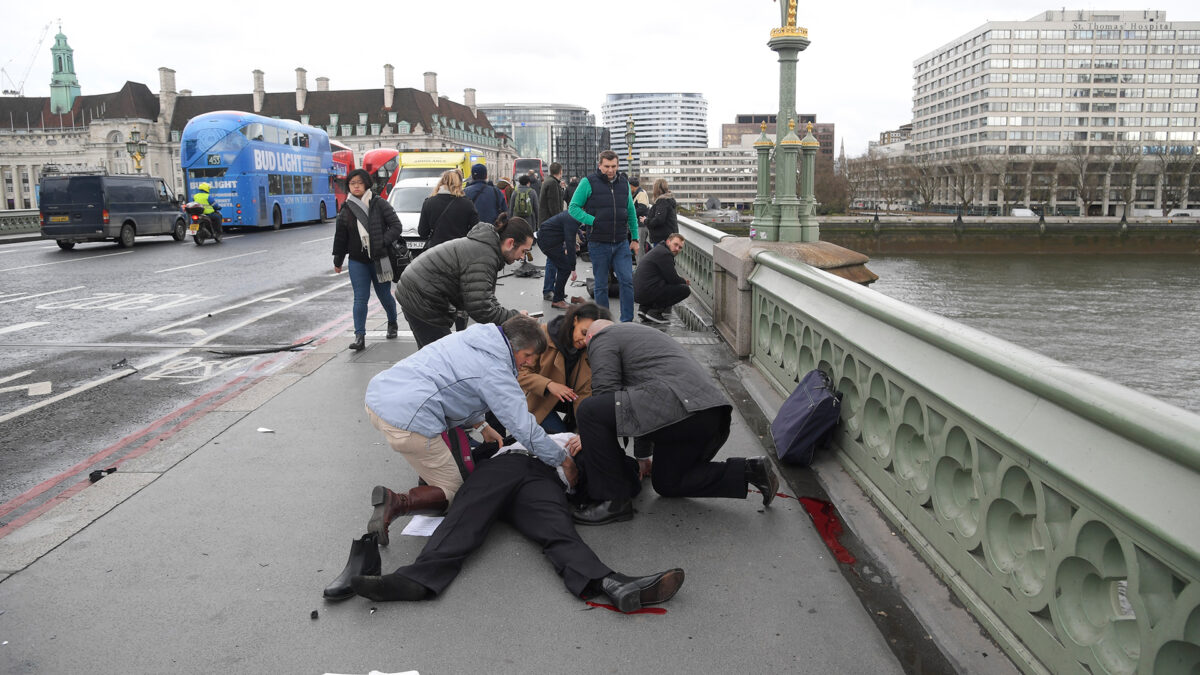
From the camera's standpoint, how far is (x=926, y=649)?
10.5 feet

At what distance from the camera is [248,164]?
3012 cm

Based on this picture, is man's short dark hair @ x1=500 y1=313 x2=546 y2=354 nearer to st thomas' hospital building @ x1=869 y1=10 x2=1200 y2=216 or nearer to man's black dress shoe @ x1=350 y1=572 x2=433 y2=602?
man's black dress shoe @ x1=350 y1=572 x2=433 y2=602

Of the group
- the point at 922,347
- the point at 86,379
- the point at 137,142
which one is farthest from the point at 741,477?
the point at 137,142

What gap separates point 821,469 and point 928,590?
1.61 metres

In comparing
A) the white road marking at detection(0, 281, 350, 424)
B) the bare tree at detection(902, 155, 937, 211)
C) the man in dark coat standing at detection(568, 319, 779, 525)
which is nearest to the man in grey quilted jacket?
the man in dark coat standing at detection(568, 319, 779, 525)

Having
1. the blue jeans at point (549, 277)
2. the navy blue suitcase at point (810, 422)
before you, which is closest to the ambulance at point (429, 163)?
the blue jeans at point (549, 277)

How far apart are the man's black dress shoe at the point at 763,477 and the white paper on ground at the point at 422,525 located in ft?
5.42

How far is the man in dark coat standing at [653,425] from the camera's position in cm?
441

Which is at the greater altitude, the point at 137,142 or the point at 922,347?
the point at 137,142

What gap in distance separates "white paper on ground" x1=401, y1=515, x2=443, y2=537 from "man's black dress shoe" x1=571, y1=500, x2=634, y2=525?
2.37 ft

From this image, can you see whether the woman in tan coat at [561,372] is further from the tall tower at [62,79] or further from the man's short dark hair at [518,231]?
the tall tower at [62,79]

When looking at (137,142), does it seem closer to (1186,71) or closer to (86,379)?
(86,379)

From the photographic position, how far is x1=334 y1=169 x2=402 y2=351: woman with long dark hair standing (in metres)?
9.05

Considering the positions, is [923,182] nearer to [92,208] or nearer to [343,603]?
[92,208]
